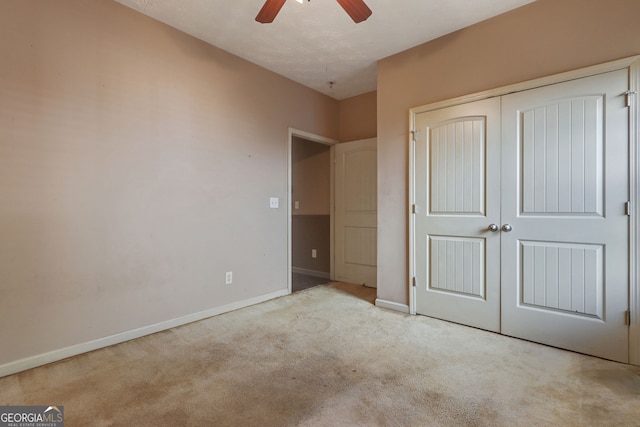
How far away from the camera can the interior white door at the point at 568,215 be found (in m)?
2.05

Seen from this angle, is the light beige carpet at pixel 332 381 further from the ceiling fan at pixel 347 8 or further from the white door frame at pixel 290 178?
the ceiling fan at pixel 347 8

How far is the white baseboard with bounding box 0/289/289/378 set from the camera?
1974 mm

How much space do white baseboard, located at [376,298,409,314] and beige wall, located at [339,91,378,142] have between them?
7.38 feet

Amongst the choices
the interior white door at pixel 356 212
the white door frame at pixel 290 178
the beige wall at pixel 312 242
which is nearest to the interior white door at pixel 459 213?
the interior white door at pixel 356 212

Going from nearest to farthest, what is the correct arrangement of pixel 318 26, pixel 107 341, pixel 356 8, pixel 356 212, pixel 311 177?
pixel 356 8 → pixel 107 341 → pixel 318 26 → pixel 356 212 → pixel 311 177

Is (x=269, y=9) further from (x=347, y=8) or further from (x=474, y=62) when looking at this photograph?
(x=474, y=62)

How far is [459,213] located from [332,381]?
185cm

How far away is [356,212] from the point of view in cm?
427

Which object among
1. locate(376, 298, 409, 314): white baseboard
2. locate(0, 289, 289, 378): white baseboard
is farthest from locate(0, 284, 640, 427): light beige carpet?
locate(376, 298, 409, 314): white baseboard

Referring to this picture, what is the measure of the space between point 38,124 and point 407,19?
2.96 m

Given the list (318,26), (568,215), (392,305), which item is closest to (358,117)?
(318,26)

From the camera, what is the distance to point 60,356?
6.98 ft

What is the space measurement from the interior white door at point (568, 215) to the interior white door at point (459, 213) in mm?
101

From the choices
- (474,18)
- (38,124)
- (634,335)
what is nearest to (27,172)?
(38,124)
